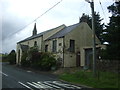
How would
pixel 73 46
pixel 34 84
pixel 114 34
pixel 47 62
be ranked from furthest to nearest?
pixel 73 46
pixel 47 62
pixel 114 34
pixel 34 84

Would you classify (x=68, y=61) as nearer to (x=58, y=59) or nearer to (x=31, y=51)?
(x=58, y=59)

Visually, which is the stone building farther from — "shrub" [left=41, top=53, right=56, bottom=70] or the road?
the road

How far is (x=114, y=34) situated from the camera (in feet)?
64.2

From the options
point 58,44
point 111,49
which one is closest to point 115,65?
point 111,49

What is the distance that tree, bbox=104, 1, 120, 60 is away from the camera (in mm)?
19439

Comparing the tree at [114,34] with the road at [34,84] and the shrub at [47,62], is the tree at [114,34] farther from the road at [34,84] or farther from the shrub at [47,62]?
the shrub at [47,62]

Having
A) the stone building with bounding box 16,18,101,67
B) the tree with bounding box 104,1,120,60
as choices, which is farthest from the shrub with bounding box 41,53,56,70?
the tree with bounding box 104,1,120,60

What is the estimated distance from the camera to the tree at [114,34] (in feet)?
63.8

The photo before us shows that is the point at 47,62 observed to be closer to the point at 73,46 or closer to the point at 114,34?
the point at 73,46

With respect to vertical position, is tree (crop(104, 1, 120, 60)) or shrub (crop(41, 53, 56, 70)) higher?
tree (crop(104, 1, 120, 60))

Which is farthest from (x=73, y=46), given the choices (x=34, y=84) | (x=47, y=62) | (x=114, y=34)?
(x=34, y=84)

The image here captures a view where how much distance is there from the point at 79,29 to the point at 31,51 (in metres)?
8.97

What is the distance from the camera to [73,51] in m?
34.7

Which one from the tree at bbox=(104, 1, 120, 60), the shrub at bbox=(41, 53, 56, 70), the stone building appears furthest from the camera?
the stone building
